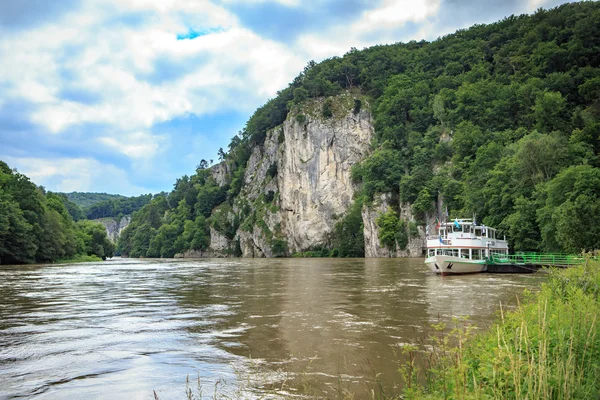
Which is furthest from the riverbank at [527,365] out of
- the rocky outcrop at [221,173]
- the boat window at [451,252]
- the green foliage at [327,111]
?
the rocky outcrop at [221,173]

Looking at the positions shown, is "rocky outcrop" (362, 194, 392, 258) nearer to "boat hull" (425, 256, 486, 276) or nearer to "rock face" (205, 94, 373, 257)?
"rock face" (205, 94, 373, 257)

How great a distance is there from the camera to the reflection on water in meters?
8.60

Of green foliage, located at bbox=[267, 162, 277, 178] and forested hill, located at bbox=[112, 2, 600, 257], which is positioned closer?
forested hill, located at bbox=[112, 2, 600, 257]

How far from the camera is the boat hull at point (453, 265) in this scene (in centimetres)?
3850

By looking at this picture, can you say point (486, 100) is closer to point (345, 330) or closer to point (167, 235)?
point (345, 330)

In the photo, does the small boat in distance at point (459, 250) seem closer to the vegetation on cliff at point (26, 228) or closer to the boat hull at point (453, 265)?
the boat hull at point (453, 265)

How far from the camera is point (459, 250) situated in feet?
140

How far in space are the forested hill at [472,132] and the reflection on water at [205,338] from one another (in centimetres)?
3187

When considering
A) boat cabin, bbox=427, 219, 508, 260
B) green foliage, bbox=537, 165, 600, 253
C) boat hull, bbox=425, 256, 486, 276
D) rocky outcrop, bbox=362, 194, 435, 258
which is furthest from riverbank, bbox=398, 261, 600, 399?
rocky outcrop, bbox=362, 194, 435, 258

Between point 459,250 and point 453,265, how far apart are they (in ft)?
12.5

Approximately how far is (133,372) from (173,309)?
9157 mm

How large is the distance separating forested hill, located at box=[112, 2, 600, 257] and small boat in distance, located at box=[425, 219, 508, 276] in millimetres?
6962

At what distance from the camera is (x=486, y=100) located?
9288 centimetres

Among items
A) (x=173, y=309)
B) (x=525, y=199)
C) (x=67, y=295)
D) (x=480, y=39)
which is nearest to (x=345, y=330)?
Answer: (x=173, y=309)
